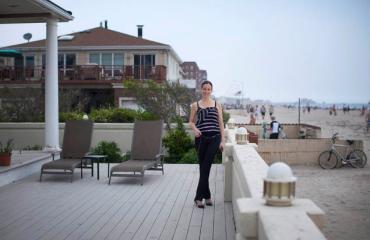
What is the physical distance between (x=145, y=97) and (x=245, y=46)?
5272 millimetres

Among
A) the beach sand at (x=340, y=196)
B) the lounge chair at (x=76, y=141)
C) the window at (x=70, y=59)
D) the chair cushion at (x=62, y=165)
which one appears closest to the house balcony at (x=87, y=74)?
the window at (x=70, y=59)

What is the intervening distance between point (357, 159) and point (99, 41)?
69.2ft

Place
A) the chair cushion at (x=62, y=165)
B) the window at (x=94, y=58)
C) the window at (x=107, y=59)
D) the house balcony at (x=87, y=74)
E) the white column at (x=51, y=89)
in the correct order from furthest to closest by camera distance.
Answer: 1. the window at (x=94, y=58)
2. the window at (x=107, y=59)
3. the house balcony at (x=87, y=74)
4. the white column at (x=51, y=89)
5. the chair cushion at (x=62, y=165)

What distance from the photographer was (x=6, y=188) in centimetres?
812

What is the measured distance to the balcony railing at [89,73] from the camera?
100ft

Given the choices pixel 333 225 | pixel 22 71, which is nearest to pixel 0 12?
pixel 333 225

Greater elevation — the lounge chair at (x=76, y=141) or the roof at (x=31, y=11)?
the roof at (x=31, y=11)

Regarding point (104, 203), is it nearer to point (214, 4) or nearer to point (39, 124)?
point (214, 4)

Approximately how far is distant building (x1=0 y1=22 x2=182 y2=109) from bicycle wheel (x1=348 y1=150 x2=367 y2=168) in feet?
45.2

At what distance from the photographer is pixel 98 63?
34188mm

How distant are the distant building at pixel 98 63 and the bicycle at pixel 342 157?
13333 mm

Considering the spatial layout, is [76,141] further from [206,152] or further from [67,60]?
[67,60]

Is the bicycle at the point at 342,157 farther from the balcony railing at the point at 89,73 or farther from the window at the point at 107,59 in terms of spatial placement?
the window at the point at 107,59

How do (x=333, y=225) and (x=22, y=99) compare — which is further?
(x=22, y=99)
